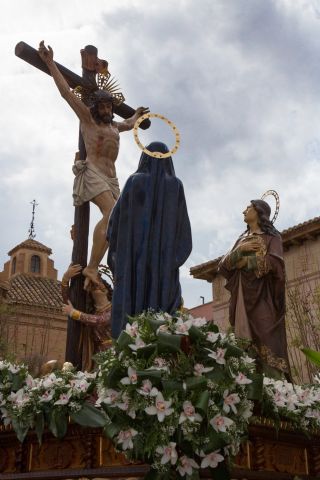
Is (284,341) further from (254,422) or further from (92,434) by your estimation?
(92,434)

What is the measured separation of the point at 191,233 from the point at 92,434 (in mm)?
2681

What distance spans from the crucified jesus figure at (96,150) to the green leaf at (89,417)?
4.13 m

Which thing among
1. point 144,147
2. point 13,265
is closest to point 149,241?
point 144,147

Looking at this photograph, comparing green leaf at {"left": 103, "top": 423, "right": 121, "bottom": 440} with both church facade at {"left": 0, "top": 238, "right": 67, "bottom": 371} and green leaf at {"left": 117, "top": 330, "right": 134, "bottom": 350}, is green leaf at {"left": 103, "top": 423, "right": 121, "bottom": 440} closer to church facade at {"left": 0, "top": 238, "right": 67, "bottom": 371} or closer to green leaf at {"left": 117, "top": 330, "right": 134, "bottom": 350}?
green leaf at {"left": 117, "top": 330, "right": 134, "bottom": 350}

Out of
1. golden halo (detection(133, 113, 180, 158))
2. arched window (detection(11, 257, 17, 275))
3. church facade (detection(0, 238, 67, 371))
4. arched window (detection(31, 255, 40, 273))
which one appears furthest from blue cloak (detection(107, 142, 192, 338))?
arched window (detection(11, 257, 17, 275))

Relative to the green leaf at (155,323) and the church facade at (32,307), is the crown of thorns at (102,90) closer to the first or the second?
the green leaf at (155,323)

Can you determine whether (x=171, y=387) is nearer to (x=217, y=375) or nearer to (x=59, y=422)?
(x=217, y=375)

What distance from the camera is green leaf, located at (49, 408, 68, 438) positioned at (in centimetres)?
480

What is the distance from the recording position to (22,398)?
502cm

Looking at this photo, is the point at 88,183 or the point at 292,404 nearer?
the point at 292,404

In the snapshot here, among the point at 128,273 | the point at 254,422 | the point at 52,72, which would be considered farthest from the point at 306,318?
the point at 254,422

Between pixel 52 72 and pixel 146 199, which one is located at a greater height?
pixel 52 72

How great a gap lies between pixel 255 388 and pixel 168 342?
0.73m

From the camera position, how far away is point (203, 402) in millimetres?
3910
